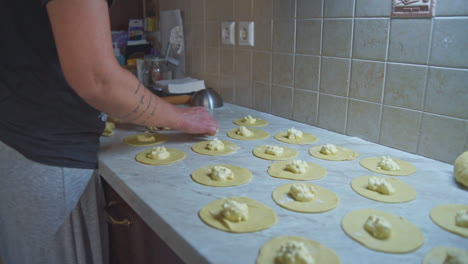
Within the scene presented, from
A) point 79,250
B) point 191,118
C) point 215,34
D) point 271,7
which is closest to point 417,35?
point 271,7

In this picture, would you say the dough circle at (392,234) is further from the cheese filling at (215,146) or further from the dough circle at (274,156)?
the cheese filling at (215,146)

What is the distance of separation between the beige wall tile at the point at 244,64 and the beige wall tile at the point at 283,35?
17 centimetres

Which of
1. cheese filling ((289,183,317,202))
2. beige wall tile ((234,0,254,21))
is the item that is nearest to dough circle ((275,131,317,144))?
cheese filling ((289,183,317,202))

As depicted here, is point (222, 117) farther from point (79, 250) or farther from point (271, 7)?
point (79, 250)

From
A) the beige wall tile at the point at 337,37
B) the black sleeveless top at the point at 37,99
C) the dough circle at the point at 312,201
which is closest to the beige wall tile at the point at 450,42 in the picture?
the beige wall tile at the point at 337,37

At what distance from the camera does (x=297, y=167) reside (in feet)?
2.92

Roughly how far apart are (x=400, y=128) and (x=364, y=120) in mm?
122

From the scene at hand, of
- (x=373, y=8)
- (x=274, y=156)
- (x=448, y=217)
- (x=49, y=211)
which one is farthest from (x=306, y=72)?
(x=49, y=211)

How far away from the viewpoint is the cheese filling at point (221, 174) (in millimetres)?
843

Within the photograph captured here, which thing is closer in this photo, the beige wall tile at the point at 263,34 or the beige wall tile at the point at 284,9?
the beige wall tile at the point at 284,9

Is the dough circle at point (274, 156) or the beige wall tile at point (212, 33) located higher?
the beige wall tile at point (212, 33)

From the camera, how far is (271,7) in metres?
1.39

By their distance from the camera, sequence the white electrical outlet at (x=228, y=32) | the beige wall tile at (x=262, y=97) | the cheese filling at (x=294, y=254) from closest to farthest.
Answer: the cheese filling at (x=294, y=254) → the beige wall tile at (x=262, y=97) → the white electrical outlet at (x=228, y=32)

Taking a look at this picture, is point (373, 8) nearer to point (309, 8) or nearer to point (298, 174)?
point (309, 8)
